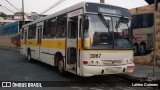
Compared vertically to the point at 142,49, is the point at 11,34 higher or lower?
higher

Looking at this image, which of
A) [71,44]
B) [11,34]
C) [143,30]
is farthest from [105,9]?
[11,34]

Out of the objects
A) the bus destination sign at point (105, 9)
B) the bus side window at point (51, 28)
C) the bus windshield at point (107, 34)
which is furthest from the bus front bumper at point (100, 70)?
the bus side window at point (51, 28)

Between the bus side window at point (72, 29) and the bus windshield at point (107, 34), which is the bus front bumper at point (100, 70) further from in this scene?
the bus side window at point (72, 29)

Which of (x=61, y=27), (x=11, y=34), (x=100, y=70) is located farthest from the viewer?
(x=11, y=34)

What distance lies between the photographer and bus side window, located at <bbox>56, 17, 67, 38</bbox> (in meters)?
11.9

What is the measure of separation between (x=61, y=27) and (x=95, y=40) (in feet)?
9.63

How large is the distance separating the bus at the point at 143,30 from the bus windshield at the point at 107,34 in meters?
6.23

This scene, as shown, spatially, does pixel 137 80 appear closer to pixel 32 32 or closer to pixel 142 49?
pixel 142 49

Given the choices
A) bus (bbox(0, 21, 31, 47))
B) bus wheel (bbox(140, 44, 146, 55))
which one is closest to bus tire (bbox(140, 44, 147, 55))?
bus wheel (bbox(140, 44, 146, 55))

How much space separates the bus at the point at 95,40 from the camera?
9727 millimetres

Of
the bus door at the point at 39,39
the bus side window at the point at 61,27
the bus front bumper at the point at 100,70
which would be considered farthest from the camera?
the bus door at the point at 39,39

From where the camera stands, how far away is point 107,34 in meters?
10.0

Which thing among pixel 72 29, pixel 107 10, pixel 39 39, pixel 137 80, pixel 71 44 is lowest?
pixel 137 80

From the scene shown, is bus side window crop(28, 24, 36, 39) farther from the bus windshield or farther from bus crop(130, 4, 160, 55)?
the bus windshield
